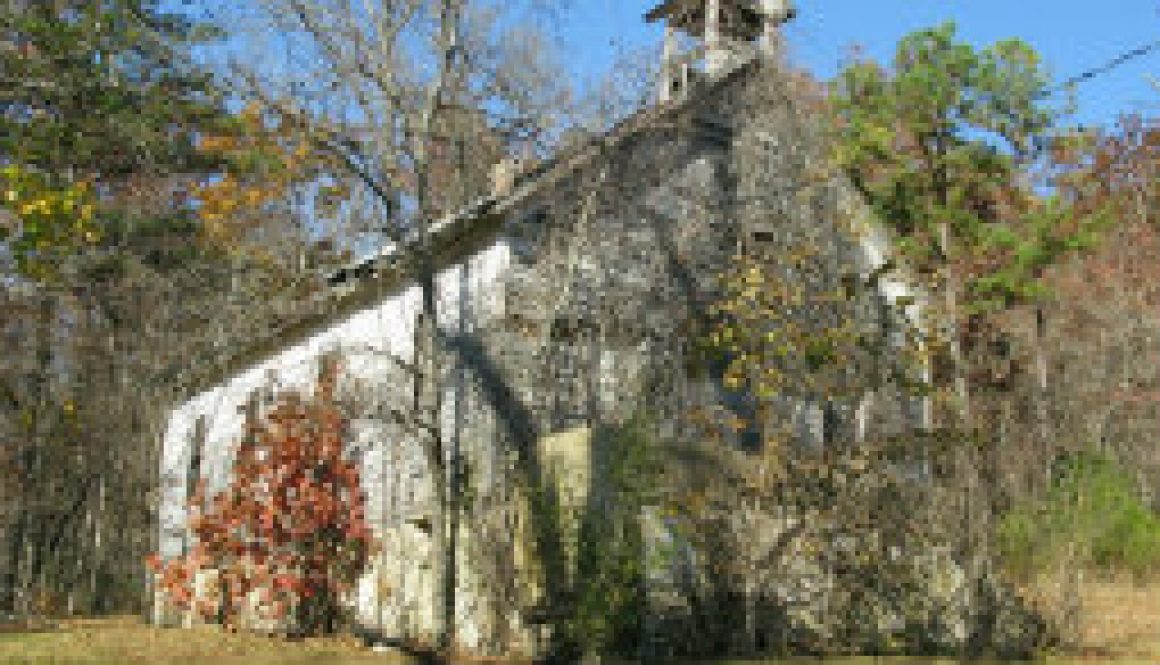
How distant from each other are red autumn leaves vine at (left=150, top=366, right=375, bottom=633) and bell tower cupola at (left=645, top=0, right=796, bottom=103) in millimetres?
6085

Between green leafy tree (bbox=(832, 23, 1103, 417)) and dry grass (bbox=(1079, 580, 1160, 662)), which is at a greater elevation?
green leafy tree (bbox=(832, 23, 1103, 417))

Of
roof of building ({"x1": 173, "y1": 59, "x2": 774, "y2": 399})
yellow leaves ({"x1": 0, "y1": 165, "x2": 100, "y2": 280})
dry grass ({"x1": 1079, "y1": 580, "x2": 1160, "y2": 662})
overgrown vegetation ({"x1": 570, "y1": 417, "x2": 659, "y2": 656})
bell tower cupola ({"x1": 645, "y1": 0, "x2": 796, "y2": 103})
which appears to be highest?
bell tower cupola ({"x1": 645, "y1": 0, "x2": 796, "y2": 103})

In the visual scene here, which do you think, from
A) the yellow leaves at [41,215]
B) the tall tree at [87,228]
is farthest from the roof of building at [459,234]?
the yellow leaves at [41,215]

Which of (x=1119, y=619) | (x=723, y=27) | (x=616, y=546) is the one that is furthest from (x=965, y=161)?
(x=616, y=546)

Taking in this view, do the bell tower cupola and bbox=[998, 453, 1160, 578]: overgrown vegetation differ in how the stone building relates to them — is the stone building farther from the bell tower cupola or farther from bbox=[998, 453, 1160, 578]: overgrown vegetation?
bbox=[998, 453, 1160, 578]: overgrown vegetation

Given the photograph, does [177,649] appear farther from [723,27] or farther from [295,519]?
[723,27]

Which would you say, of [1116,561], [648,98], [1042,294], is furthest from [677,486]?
[1042,294]

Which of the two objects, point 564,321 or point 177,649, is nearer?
point 177,649

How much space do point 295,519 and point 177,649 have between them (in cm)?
194

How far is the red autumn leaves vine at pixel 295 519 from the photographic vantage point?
14312 millimetres

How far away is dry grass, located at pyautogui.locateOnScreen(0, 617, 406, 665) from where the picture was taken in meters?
12.6

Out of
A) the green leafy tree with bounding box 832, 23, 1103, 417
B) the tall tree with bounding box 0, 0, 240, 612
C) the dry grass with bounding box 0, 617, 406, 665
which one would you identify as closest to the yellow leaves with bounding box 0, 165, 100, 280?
the tall tree with bounding box 0, 0, 240, 612

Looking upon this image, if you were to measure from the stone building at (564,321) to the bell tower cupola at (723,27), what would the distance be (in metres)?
0.04

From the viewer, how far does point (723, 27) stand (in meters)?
17.6
